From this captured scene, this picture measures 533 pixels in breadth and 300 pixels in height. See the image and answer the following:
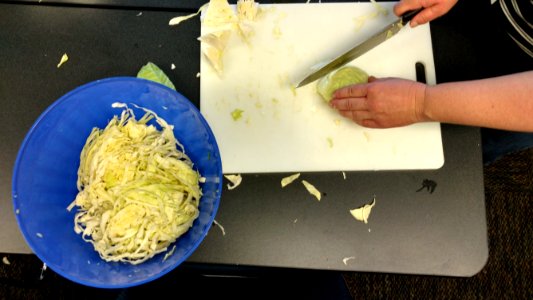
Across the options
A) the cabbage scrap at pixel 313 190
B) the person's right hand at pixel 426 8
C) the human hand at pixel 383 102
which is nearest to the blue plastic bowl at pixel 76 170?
the cabbage scrap at pixel 313 190

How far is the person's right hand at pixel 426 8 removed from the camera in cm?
99

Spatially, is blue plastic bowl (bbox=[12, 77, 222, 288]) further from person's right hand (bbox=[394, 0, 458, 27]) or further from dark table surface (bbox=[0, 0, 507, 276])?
person's right hand (bbox=[394, 0, 458, 27])

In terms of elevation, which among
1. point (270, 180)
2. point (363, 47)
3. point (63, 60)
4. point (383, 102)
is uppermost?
point (63, 60)

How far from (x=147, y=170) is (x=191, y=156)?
0.10 m

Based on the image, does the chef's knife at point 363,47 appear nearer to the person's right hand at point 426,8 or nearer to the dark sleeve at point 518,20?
the person's right hand at point 426,8

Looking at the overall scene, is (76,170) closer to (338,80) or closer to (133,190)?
(133,190)

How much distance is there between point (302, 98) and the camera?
1022 mm

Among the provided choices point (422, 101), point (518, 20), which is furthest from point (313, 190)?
point (518, 20)

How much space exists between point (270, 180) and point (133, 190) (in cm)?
31

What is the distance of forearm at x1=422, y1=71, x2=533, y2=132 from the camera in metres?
0.85

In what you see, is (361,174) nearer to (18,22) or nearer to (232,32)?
(232,32)

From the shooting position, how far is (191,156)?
2.94 feet

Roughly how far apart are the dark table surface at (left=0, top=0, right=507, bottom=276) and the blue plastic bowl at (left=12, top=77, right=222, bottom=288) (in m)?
0.16

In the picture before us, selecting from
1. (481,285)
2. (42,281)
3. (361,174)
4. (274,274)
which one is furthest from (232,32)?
(481,285)
